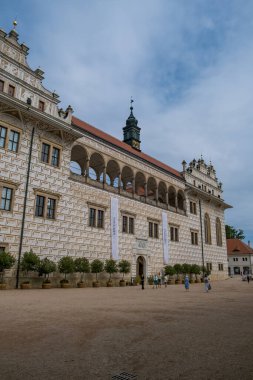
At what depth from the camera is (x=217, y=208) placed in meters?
54.9

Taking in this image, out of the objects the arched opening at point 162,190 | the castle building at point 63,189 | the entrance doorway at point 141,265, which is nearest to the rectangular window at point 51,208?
the castle building at point 63,189

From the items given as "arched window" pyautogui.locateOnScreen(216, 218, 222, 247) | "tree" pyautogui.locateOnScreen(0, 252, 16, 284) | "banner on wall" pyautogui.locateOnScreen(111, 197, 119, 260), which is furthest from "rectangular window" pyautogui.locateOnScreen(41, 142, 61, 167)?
"arched window" pyautogui.locateOnScreen(216, 218, 222, 247)

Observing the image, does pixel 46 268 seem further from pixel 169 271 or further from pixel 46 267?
pixel 169 271

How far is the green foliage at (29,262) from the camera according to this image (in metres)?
21.9

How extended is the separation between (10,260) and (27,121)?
11.4 meters

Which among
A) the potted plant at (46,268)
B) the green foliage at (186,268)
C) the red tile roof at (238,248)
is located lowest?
the potted plant at (46,268)

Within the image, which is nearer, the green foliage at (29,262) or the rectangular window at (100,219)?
the green foliage at (29,262)

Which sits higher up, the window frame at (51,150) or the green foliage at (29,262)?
the window frame at (51,150)

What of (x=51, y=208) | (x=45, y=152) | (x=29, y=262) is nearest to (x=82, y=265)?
(x=29, y=262)

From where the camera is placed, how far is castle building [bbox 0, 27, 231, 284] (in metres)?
23.6

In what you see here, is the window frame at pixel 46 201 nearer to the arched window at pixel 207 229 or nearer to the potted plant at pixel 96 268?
the potted plant at pixel 96 268

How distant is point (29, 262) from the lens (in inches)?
864

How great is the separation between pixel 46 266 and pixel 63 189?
7357 millimetres

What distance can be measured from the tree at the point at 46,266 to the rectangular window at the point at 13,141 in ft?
29.1
